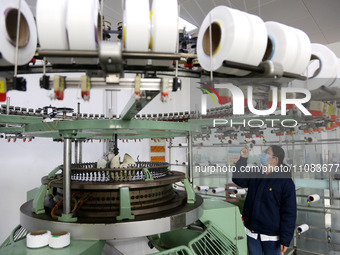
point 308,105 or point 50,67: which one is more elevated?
point 50,67

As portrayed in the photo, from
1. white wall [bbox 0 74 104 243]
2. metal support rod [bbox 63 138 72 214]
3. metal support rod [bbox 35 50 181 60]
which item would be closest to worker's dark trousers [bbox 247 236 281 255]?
metal support rod [bbox 63 138 72 214]

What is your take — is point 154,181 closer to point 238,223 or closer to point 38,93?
point 238,223

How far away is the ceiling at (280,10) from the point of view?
445 centimetres

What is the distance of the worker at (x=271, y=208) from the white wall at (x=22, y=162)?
401 cm

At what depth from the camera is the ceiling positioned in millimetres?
4445

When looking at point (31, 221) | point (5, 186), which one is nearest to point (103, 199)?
point (31, 221)

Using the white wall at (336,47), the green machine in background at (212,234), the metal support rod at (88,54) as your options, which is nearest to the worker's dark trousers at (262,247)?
the green machine in background at (212,234)

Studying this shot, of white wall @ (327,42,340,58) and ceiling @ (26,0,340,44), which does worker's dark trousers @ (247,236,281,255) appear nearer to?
ceiling @ (26,0,340,44)

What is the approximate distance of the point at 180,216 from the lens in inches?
72.2

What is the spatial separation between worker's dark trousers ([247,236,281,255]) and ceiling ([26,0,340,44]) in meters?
3.54

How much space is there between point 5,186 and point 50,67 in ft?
14.5

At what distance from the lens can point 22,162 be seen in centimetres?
493

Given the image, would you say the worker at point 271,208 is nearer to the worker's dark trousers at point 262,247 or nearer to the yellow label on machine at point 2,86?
the worker's dark trousers at point 262,247

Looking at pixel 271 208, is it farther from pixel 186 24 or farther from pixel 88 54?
pixel 186 24
